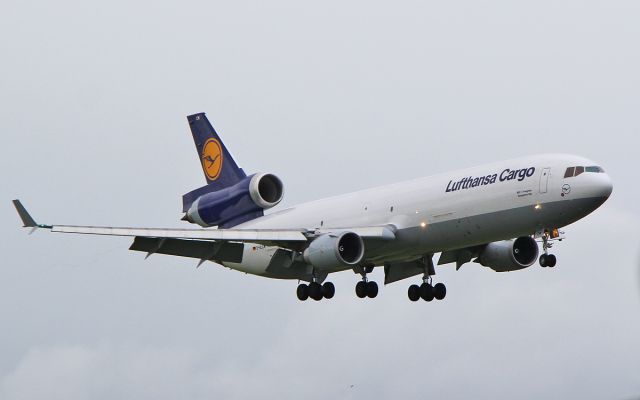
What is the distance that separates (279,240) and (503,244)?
907 cm

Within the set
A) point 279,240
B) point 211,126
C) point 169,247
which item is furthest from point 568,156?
point 211,126

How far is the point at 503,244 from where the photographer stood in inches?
2360

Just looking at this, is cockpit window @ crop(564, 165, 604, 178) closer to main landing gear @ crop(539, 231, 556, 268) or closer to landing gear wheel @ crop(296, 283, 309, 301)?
main landing gear @ crop(539, 231, 556, 268)

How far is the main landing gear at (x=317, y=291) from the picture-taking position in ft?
191

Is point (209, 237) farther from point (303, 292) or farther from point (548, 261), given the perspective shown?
point (548, 261)

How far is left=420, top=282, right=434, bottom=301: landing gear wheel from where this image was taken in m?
60.9

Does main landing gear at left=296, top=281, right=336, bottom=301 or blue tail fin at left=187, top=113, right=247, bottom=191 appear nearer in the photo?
main landing gear at left=296, top=281, right=336, bottom=301

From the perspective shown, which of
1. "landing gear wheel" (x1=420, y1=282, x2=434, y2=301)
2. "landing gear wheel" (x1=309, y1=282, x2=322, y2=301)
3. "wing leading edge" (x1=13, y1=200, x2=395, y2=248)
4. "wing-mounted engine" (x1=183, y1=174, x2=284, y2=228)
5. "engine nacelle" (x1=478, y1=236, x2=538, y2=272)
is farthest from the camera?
"wing-mounted engine" (x1=183, y1=174, x2=284, y2=228)

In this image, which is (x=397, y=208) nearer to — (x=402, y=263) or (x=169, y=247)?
(x=402, y=263)

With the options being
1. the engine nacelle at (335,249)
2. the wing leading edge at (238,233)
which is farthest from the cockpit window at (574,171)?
the engine nacelle at (335,249)

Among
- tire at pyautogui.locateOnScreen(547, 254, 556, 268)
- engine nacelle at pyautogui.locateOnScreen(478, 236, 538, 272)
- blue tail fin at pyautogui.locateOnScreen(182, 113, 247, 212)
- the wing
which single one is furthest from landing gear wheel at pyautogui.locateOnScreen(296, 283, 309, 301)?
tire at pyautogui.locateOnScreen(547, 254, 556, 268)

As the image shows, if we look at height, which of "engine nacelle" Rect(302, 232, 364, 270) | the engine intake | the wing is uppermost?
the engine intake

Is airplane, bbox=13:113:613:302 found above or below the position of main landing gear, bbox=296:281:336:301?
above

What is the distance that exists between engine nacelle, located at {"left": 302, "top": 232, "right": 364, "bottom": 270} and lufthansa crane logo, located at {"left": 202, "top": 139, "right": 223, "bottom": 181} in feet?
35.5
